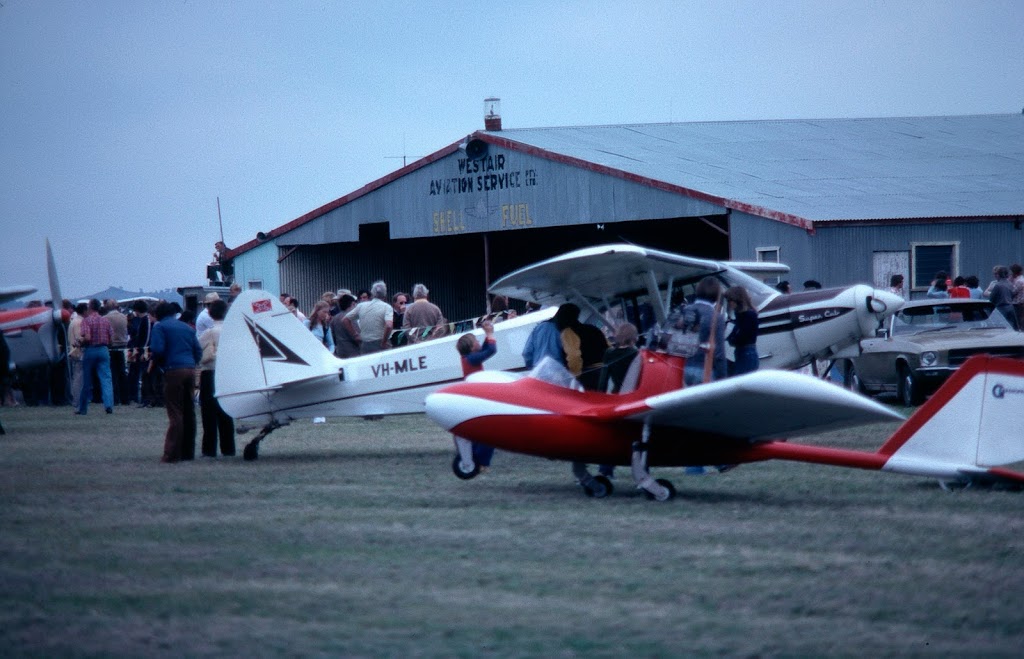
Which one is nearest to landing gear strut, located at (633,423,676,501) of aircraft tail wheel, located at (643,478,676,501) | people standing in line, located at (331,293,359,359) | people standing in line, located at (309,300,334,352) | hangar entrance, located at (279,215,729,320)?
aircraft tail wheel, located at (643,478,676,501)

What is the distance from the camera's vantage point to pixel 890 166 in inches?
1252

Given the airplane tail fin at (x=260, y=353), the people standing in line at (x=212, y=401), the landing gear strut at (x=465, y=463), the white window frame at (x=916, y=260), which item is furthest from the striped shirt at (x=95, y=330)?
the white window frame at (x=916, y=260)

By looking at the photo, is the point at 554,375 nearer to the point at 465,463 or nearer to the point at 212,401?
the point at 465,463

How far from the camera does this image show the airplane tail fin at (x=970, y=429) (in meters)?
8.95

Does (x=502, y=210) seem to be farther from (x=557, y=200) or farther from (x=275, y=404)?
(x=275, y=404)

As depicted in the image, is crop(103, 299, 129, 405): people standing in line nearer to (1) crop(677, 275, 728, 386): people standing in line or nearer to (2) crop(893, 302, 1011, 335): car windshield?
(2) crop(893, 302, 1011, 335): car windshield

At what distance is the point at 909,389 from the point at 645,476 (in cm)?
956

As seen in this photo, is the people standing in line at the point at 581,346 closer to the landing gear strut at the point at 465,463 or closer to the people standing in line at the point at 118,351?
the landing gear strut at the point at 465,463

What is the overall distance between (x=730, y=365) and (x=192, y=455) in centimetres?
597

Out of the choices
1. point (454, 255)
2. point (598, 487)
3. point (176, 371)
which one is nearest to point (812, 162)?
point (454, 255)

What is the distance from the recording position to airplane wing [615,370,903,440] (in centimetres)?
852

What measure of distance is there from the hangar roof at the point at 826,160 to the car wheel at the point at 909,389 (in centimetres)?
742

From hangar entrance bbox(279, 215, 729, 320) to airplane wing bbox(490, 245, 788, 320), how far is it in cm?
2144

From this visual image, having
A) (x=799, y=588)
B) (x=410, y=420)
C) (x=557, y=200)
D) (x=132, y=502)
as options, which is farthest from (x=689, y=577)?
(x=557, y=200)
